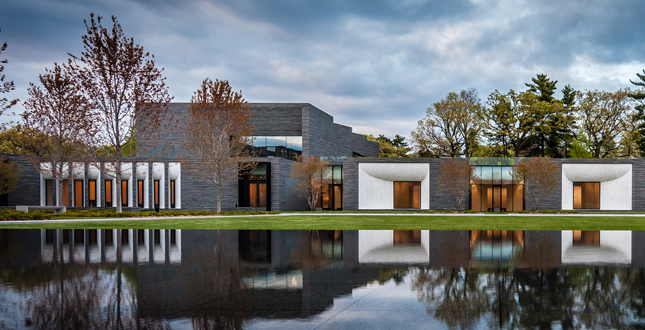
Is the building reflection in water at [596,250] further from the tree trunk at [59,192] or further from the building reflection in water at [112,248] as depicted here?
the tree trunk at [59,192]

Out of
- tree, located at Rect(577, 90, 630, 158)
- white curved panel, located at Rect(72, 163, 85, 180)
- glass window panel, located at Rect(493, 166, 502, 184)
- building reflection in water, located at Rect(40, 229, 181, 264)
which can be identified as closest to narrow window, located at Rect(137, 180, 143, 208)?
white curved panel, located at Rect(72, 163, 85, 180)

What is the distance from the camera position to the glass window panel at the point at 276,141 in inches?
1567

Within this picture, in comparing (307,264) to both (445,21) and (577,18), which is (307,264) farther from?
(577,18)

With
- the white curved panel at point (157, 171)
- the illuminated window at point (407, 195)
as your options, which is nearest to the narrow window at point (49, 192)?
the white curved panel at point (157, 171)

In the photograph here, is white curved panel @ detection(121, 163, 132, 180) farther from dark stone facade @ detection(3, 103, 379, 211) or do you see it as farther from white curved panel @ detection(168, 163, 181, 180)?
white curved panel @ detection(168, 163, 181, 180)

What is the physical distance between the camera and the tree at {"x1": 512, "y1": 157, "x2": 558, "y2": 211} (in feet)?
108

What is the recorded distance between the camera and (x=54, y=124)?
108 feet

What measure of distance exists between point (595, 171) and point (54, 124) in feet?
143

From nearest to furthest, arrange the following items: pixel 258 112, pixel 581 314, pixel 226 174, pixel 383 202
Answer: pixel 581 314
pixel 226 174
pixel 383 202
pixel 258 112

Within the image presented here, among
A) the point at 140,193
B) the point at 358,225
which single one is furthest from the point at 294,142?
the point at 358,225

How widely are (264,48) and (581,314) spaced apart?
2840 cm

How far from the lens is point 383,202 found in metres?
35.8

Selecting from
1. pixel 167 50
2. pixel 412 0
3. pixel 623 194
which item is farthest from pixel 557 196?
pixel 167 50

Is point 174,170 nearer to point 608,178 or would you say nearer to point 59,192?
point 59,192
